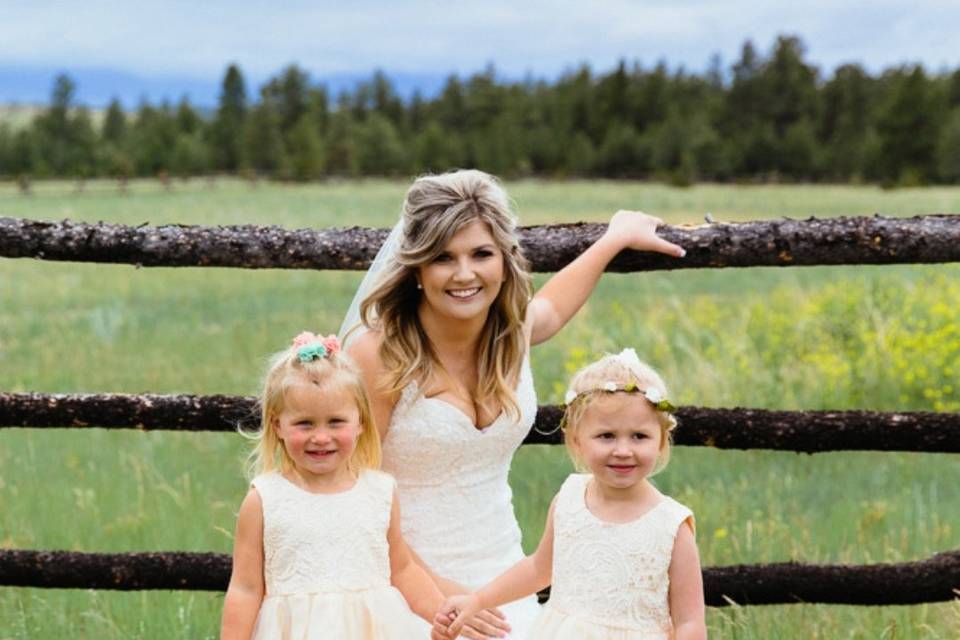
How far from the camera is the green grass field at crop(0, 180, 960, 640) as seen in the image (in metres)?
4.77

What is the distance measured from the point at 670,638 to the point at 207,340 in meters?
9.13

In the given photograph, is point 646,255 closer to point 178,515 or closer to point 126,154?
point 178,515

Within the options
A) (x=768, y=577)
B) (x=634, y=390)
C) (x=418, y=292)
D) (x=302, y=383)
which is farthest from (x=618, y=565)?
(x=768, y=577)

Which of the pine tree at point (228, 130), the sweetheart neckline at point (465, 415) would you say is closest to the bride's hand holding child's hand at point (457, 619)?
the sweetheart neckline at point (465, 415)

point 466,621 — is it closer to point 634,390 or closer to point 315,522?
point 315,522

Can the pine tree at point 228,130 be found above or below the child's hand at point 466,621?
above

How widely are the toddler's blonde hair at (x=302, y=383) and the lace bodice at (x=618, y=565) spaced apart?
606 millimetres

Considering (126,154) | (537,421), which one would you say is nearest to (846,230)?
(537,421)

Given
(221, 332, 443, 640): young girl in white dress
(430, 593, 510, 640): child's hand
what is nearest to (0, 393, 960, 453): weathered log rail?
(221, 332, 443, 640): young girl in white dress

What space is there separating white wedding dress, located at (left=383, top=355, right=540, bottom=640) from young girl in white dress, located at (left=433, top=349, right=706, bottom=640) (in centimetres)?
57

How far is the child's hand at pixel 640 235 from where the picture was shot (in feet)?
12.8

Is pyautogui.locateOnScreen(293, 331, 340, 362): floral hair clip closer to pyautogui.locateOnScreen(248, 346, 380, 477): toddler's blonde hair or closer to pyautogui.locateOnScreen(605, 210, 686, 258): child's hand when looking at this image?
pyautogui.locateOnScreen(248, 346, 380, 477): toddler's blonde hair

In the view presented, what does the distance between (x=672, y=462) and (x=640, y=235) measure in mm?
2799

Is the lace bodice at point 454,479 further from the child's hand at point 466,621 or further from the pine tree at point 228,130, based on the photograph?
the pine tree at point 228,130
